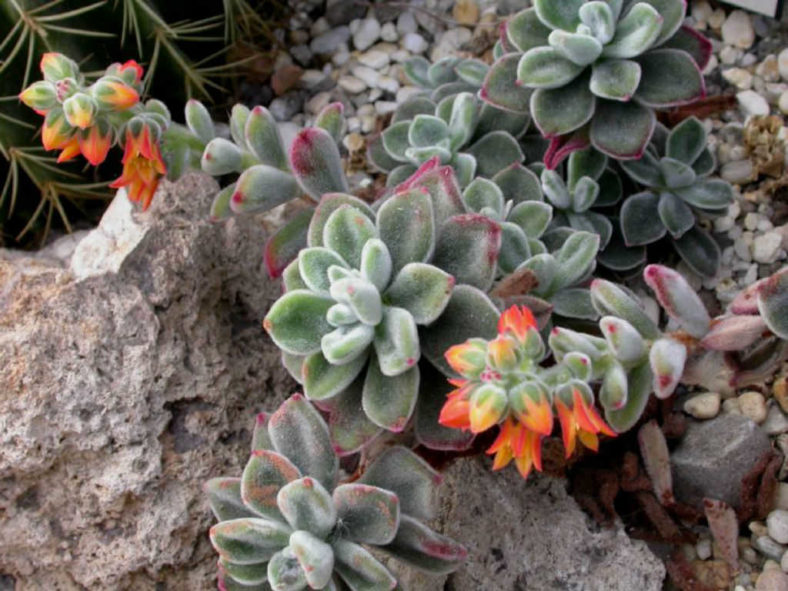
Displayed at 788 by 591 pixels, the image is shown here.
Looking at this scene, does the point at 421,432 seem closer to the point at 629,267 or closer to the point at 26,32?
the point at 629,267

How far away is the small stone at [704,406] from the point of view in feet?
5.71

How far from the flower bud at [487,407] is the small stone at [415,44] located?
155cm

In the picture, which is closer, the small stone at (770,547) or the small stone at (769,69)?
the small stone at (770,547)

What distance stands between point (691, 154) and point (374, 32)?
952 mm

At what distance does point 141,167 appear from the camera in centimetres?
156

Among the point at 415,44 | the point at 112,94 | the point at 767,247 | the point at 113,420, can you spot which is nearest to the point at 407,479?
the point at 113,420

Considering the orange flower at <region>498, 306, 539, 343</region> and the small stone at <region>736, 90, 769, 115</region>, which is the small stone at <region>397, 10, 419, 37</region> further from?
the orange flower at <region>498, 306, 539, 343</region>

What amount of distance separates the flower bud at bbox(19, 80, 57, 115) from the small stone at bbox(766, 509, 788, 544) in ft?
4.52

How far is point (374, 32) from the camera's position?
2.44m

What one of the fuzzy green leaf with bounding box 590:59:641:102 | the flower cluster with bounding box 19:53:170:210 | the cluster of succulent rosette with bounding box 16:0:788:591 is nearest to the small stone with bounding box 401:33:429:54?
the cluster of succulent rosette with bounding box 16:0:788:591

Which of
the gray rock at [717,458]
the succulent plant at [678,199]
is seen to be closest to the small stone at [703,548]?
the gray rock at [717,458]

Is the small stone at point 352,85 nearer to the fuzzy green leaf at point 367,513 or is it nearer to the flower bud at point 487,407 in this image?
the fuzzy green leaf at point 367,513

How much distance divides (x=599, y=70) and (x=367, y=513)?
2.89 feet

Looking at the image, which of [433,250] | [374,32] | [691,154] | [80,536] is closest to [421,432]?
[433,250]
